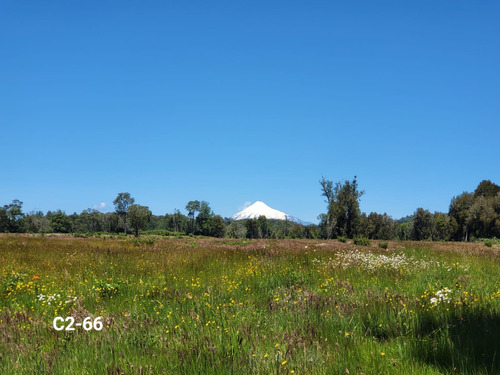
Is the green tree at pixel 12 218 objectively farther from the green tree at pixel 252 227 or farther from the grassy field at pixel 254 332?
the grassy field at pixel 254 332

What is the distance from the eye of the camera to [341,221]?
68625 millimetres

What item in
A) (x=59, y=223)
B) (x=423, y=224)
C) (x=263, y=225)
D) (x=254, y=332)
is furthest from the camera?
(x=263, y=225)

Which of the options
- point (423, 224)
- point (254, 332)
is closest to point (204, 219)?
point (423, 224)

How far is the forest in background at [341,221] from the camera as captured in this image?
67.8 meters

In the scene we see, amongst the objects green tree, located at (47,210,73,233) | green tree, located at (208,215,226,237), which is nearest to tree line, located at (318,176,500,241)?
green tree, located at (208,215,226,237)

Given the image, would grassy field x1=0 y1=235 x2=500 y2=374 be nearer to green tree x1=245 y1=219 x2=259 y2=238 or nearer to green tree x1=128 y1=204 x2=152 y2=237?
green tree x1=128 y1=204 x2=152 y2=237

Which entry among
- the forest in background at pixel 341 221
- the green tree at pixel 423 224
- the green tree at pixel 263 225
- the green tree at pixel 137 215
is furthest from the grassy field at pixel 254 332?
the green tree at pixel 263 225

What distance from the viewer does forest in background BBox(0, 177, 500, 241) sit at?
6775 centimetres

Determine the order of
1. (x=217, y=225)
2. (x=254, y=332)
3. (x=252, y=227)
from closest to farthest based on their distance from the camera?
1. (x=254, y=332)
2. (x=217, y=225)
3. (x=252, y=227)

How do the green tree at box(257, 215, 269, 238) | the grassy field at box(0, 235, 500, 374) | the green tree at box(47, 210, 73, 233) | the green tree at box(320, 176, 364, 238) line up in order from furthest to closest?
the green tree at box(257, 215, 269, 238) → the green tree at box(47, 210, 73, 233) → the green tree at box(320, 176, 364, 238) → the grassy field at box(0, 235, 500, 374)

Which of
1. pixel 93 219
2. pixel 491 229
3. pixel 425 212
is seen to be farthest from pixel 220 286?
pixel 93 219

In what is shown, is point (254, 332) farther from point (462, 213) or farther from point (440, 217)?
point (440, 217)

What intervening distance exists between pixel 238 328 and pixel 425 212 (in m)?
115

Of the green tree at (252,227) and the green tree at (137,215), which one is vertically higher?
the green tree at (137,215)
